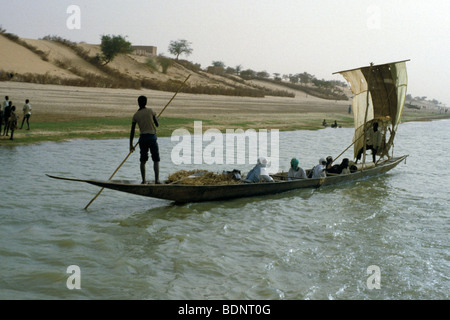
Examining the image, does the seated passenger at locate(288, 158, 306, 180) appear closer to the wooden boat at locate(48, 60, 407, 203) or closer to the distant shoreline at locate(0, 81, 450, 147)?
the wooden boat at locate(48, 60, 407, 203)

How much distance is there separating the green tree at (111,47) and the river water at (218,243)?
3152 centimetres

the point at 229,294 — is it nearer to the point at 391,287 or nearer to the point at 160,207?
the point at 391,287

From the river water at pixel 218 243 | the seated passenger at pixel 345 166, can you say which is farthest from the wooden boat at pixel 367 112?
the river water at pixel 218 243

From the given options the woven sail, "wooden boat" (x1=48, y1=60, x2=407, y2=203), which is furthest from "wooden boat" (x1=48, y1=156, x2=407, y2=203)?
the woven sail

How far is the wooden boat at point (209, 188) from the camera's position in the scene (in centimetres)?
784

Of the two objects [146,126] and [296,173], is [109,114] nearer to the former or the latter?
[296,173]

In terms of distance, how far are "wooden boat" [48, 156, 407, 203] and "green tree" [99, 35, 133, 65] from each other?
34.5 metres

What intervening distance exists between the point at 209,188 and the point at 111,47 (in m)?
36.9

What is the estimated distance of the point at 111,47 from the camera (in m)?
42.4

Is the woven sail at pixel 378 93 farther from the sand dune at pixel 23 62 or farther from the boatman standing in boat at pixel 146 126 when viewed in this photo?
the sand dune at pixel 23 62

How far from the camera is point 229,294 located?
5594mm

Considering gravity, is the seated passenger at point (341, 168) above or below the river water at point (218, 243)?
above

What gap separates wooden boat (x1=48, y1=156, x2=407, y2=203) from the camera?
7.84 meters

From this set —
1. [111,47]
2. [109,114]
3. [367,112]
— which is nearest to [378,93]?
[367,112]
